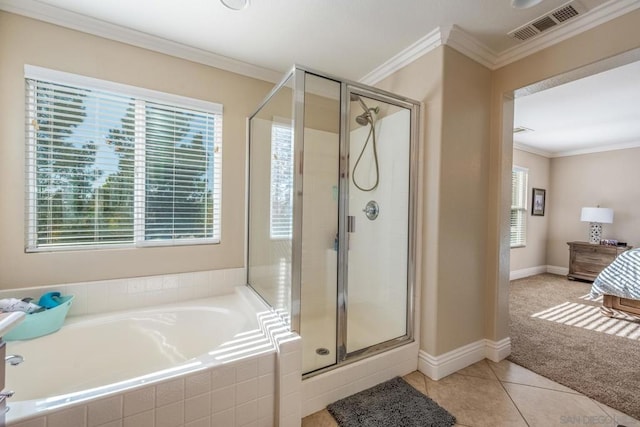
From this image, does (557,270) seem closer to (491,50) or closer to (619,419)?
(619,419)

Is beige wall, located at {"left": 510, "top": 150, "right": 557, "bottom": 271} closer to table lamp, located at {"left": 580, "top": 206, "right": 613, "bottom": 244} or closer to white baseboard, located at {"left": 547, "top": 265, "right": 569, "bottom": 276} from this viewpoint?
white baseboard, located at {"left": 547, "top": 265, "right": 569, "bottom": 276}

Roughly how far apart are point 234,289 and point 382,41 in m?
2.34

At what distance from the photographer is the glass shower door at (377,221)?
79.4 inches

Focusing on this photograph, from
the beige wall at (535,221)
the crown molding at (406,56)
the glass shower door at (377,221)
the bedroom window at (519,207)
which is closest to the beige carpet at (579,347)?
the glass shower door at (377,221)

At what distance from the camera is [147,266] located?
2152 millimetres

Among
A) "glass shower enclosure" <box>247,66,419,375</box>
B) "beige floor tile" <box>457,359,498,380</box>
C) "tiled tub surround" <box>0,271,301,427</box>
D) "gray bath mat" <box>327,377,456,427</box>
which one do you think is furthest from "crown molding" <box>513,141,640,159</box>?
"tiled tub surround" <box>0,271,301,427</box>

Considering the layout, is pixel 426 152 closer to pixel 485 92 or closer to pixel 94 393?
pixel 485 92

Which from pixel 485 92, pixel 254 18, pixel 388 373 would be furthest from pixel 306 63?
pixel 388 373

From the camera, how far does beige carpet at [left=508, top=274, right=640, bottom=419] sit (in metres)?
1.87

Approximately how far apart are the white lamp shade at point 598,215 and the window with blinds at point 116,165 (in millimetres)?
5905

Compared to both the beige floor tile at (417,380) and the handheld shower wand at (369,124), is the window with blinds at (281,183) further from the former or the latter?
the beige floor tile at (417,380)

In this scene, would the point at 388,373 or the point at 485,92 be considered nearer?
the point at 388,373

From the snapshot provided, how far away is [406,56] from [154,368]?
2.87 metres

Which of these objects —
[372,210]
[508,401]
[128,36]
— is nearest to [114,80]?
[128,36]
